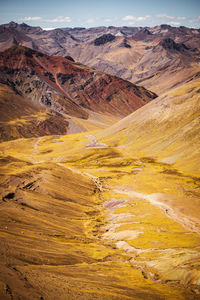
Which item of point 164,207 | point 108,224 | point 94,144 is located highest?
point 164,207

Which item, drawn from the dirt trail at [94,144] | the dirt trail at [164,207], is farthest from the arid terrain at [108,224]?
the dirt trail at [94,144]

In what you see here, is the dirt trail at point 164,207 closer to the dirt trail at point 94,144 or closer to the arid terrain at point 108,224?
the arid terrain at point 108,224

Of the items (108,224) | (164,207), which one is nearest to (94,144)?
(164,207)

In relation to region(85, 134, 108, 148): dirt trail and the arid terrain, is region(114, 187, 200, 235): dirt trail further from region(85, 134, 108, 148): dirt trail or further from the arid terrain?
region(85, 134, 108, 148): dirt trail

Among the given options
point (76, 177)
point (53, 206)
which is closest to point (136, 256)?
point (53, 206)

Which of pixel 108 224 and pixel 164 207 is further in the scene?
pixel 164 207

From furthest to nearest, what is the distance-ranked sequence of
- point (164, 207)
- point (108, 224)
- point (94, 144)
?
1. point (94, 144)
2. point (164, 207)
3. point (108, 224)

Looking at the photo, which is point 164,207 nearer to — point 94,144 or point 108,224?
point 108,224

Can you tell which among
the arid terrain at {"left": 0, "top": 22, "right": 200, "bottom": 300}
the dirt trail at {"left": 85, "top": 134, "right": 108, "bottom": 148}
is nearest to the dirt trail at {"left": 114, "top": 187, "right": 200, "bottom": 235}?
the arid terrain at {"left": 0, "top": 22, "right": 200, "bottom": 300}

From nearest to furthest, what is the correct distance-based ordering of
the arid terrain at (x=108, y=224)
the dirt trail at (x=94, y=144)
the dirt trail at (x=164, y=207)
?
1. the arid terrain at (x=108, y=224)
2. the dirt trail at (x=164, y=207)
3. the dirt trail at (x=94, y=144)

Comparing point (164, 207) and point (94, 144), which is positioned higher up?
point (164, 207)

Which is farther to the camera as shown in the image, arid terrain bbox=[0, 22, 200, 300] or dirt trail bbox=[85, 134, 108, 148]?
dirt trail bbox=[85, 134, 108, 148]
